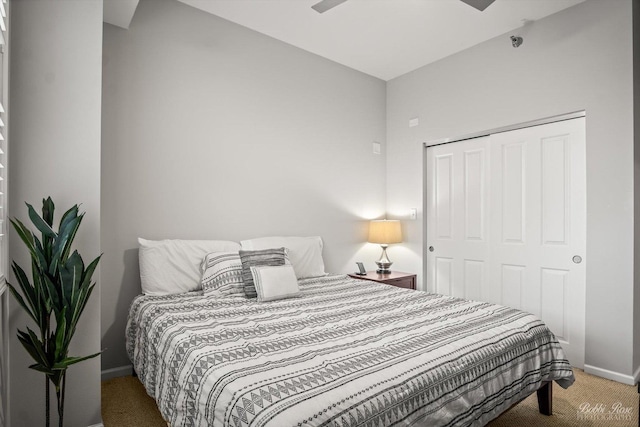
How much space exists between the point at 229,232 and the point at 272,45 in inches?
72.3

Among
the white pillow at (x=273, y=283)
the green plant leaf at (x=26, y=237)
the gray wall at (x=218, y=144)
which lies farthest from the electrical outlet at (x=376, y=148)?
the green plant leaf at (x=26, y=237)

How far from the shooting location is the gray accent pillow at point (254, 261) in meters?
2.55

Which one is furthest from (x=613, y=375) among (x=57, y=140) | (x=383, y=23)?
(x=57, y=140)

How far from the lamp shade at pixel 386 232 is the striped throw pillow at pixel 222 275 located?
184 cm

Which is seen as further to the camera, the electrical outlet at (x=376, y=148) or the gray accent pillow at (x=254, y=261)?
the electrical outlet at (x=376, y=148)

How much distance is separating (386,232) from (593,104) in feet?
6.96

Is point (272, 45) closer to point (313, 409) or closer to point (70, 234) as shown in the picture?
point (70, 234)

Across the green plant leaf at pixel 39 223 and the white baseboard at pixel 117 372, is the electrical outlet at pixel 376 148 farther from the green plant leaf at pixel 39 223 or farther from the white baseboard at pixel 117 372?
the green plant leaf at pixel 39 223

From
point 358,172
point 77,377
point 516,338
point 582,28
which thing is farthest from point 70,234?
point 582,28

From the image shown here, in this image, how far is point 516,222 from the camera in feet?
11.2

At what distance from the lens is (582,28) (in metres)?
2.96

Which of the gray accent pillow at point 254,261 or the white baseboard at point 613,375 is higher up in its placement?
the gray accent pillow at point 254,261

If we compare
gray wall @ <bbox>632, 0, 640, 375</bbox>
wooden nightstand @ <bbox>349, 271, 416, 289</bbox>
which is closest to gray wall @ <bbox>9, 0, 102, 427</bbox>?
wooden nightstand @ <bbox>349, 271, 416, 289</bbox>

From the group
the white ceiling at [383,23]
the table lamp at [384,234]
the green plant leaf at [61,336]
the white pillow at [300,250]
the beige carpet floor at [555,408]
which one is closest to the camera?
the green plant leaf at [61,336]
